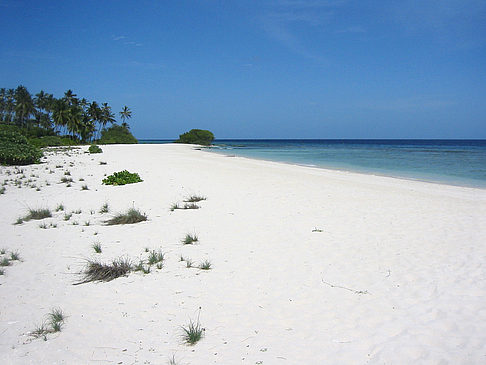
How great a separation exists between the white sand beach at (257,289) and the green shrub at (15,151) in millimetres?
12632

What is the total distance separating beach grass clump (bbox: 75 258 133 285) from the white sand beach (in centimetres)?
13

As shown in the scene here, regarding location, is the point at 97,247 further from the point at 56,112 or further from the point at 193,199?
the point at 56,112

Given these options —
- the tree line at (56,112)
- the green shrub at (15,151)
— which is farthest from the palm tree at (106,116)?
the green shrub at (15,151)

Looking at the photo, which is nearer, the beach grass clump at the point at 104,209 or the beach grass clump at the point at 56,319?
Answer: the beach grass clump at the point at 56,319

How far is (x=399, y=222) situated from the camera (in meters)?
8.49

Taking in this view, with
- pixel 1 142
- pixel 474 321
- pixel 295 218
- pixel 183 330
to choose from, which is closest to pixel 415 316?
pixel 474 321

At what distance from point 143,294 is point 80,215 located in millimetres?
5513

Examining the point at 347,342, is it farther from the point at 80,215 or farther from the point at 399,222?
the point at 80,215

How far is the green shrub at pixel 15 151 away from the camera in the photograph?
64.4 ft

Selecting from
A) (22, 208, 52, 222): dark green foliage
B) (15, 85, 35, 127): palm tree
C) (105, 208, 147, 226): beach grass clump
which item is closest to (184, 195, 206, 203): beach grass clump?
(105, 208, 147, 226): beach grass clump

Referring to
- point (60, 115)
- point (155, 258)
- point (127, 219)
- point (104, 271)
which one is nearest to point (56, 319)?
point (104, 271)

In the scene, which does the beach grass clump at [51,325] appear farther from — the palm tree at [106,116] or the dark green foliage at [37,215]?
the palm tree at [106,116]

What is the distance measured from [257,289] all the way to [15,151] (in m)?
21.5

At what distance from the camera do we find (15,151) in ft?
65.4
